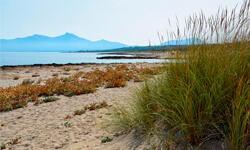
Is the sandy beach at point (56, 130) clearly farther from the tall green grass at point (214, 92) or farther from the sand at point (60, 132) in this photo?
the tall green grass at point (214, 92)

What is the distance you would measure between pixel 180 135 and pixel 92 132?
271cm

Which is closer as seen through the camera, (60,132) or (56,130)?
(60,132)

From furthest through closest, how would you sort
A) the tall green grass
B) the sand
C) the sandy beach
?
1. the sandy beach
2. the sand
3. the tall green grass

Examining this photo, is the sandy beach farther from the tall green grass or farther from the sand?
the tall green grass

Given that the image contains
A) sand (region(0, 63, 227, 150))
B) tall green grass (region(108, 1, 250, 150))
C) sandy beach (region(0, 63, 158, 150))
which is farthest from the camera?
sandy beach (region(0, 63, 158, 150))

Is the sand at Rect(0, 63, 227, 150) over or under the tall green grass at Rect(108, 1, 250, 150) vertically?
under

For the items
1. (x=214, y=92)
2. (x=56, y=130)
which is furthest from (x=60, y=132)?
(x=214, y=92)

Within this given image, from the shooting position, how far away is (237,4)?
3.51m

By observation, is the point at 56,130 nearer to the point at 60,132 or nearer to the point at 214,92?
the point at 60,132

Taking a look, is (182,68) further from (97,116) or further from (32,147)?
(32,147)

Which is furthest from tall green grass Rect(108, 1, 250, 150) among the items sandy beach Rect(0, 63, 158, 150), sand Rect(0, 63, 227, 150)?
sandy beach Rect(0, 63, 158, 150)

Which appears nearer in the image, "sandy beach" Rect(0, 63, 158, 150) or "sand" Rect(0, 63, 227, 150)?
"sand" Rect(0, 63, 227, 150)

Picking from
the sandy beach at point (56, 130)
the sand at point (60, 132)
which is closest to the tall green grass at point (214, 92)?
the sand at point (60, 132)

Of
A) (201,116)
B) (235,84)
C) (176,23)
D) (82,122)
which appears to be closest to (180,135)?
(201,116)
